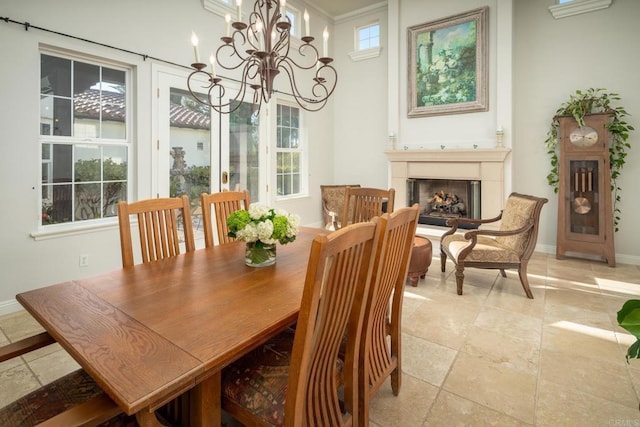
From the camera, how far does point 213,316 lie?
46.8 inches

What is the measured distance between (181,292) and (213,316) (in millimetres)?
294

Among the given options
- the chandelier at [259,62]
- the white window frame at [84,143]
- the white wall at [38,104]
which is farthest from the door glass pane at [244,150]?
the white window frame at [84,143]

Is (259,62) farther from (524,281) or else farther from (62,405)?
(524,281)

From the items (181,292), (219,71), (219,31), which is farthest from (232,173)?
(181,292)

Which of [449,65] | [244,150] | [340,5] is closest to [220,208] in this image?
[244,150]

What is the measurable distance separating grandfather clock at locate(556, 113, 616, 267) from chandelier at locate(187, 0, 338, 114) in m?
3.06

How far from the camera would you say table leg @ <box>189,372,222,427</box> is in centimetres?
108

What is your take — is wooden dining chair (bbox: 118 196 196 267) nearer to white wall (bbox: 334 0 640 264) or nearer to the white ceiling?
white wall (bbox: 334 0 640 264)

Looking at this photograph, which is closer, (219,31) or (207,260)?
(207,260)

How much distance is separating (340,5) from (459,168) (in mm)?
3315

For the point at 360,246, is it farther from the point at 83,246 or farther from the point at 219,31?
the point at 219,31

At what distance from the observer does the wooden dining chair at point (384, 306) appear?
4.39 feet

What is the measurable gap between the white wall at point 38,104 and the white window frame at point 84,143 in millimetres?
45

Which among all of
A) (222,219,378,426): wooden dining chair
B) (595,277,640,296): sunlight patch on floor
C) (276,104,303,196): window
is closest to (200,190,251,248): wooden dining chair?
(222,219,378,426): wooden dining chair
